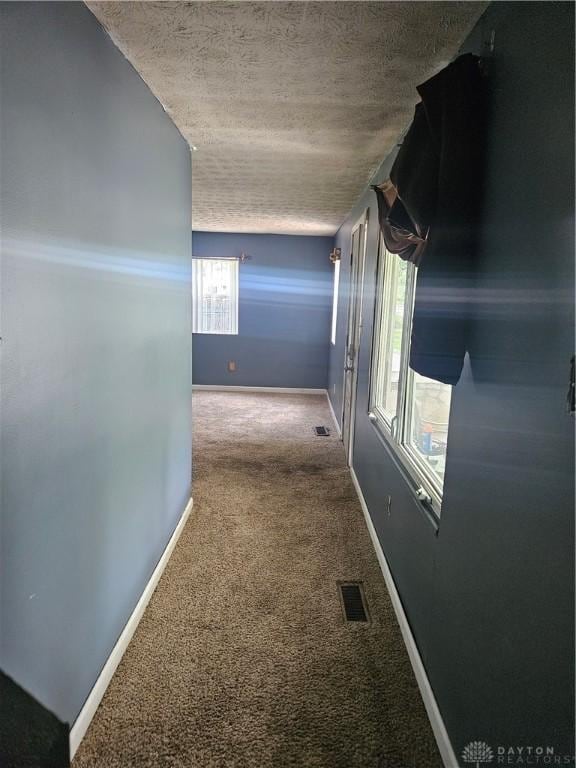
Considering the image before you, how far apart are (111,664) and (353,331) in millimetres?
3213

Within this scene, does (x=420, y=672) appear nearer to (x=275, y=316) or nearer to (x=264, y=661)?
(x=264, y=661)

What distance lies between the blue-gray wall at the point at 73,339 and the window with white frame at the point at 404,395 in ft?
4.06

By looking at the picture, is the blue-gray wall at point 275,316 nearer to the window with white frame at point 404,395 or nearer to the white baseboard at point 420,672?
the window with white frame at point 404,395

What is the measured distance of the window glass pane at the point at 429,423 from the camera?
6.20 feet

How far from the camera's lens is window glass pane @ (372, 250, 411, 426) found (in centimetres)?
269

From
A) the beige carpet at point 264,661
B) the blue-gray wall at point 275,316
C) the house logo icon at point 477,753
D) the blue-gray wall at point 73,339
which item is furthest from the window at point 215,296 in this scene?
the house logo icon at point 477,753

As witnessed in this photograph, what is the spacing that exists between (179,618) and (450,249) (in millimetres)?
1888

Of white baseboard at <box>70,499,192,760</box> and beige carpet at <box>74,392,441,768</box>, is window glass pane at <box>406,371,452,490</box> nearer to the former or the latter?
beige carpet at <box>74,392,441,768</box>

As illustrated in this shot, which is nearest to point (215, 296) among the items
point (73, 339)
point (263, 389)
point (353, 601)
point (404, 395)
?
point (263, 389)

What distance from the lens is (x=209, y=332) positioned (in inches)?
274

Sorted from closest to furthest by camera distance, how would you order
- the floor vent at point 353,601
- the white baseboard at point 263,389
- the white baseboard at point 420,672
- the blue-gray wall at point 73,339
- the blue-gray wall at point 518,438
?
1. the blue-gray wall at point 518,438
2. the blue-gray wall at point 73,339
3. the white baseboard at point 420,672
4. the floor vent at point 353,601
5. the white baseboard at point 263,389

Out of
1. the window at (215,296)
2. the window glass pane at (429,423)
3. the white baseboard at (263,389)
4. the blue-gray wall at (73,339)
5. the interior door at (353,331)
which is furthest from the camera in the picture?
the white baseboard at (263,389)

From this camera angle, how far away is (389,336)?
115 inches

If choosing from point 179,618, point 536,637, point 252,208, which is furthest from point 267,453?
point 536,637
